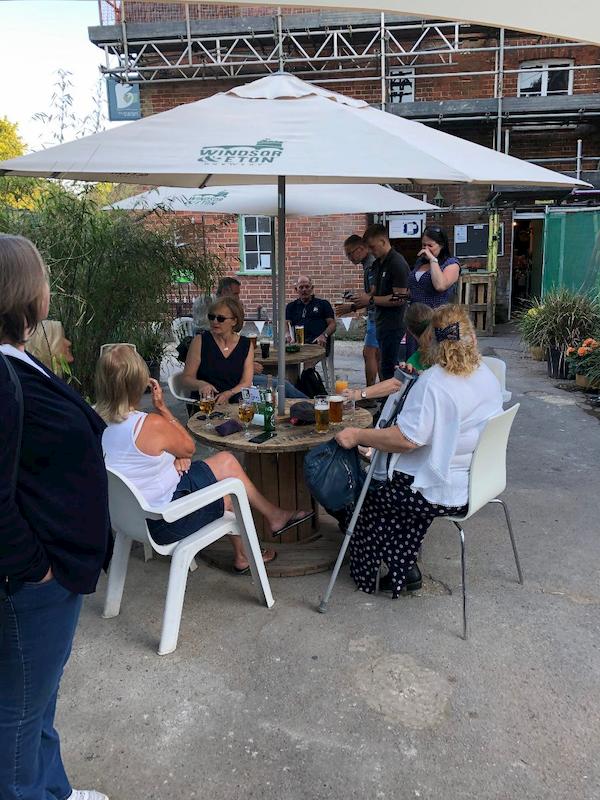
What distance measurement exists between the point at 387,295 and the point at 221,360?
7.40 ft

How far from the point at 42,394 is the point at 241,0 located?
1.67 metres

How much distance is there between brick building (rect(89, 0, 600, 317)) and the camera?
36.7 feet

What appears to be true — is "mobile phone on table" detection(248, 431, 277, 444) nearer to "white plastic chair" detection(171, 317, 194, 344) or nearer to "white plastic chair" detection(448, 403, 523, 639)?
"white plastic chair" detection(448, 403, 523, 639)

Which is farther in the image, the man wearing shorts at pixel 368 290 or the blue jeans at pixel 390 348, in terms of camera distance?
the man wearing shorts at pixel 368 290

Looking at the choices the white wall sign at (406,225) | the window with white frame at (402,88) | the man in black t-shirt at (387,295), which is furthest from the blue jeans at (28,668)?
the window with white frame at (402,88)

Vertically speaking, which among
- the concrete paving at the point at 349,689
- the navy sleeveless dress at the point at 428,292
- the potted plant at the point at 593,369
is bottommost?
the concrete paving at the point at 349,689

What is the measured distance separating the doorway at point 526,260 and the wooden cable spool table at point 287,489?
11.2m

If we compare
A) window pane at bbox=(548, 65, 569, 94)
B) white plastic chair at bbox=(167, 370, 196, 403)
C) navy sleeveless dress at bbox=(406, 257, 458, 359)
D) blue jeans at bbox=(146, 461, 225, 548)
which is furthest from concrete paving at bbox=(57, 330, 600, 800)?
window pane at bbox=(548, 65, 569, 94)

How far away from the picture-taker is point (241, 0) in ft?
7.42

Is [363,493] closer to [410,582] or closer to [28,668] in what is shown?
[410,582]

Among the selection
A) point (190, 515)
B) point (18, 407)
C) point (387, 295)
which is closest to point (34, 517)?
point (18, 407)

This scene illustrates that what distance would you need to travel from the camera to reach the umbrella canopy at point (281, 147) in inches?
104

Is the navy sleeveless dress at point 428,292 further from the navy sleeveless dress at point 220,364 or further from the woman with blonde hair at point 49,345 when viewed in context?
the woman with blonde hair at point 49,345

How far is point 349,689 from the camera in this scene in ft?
7.96
